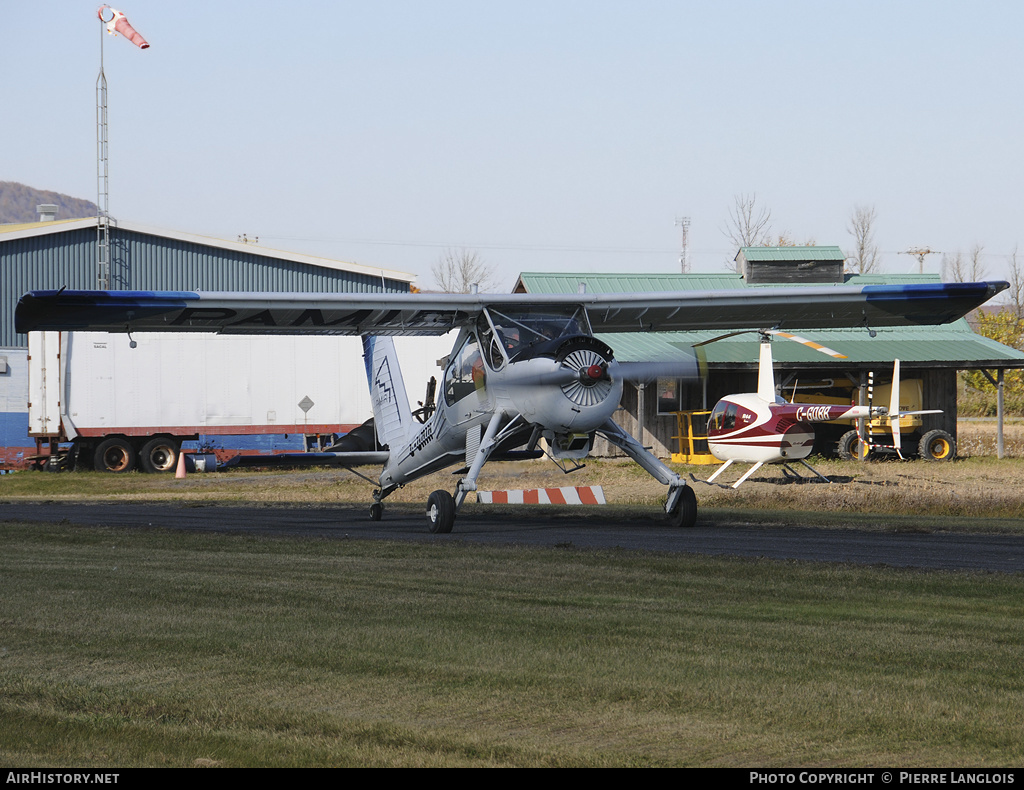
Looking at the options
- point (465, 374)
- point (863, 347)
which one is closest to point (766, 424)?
point (465, 374)

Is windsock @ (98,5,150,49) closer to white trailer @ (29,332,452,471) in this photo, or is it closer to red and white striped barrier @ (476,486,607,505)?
white trailer @ (29,332,452,471)

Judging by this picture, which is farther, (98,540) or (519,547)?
(98,540)

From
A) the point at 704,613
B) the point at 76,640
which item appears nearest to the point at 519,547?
the point at 704,613

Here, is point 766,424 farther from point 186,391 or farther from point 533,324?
point 186,391

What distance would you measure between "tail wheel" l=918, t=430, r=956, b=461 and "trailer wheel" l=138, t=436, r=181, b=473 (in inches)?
923

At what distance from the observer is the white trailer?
34.2 m

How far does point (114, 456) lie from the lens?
115ft

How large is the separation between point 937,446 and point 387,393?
69.4 ft

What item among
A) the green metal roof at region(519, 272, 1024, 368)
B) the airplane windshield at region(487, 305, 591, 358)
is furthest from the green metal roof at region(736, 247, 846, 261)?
the airplane windshield at region(487, 305, 591, 358)

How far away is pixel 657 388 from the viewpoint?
120 ft

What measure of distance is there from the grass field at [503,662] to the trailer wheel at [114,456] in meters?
25.7

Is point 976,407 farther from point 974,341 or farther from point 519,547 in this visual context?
point 519,547

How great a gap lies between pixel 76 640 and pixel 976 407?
8207cm

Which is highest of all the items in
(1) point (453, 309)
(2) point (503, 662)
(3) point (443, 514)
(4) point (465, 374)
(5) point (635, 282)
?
(5) point (635, 282)
